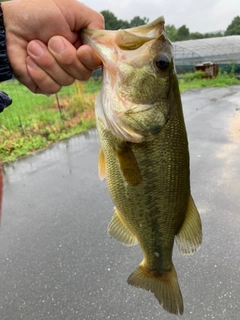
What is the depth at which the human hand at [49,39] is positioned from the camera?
158 centimetres

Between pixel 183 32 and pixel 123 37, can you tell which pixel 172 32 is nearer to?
pixel 183 32

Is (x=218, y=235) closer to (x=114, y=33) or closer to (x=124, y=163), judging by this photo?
(x=124, y=163)

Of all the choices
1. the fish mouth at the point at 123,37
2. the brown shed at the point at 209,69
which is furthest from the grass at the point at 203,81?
the fish mouth at the point at 123,37

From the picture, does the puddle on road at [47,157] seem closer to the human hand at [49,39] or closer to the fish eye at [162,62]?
the human hand at [49,39]

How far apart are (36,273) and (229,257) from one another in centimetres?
217

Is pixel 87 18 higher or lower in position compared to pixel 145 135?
higher

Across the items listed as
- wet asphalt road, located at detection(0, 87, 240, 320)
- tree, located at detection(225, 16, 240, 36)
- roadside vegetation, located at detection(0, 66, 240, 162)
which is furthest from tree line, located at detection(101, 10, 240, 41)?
wet asphalt road, located at detection(0, 87, 240, 320)

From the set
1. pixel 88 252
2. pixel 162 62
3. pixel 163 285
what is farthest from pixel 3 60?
pixel 88 252

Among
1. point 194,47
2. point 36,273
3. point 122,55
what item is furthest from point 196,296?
point 194,47

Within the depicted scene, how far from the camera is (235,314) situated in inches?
118

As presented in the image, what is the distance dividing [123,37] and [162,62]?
24cm

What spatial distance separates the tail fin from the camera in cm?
189

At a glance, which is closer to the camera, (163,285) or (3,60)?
(3,60)

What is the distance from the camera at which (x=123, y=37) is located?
4.86 ft
